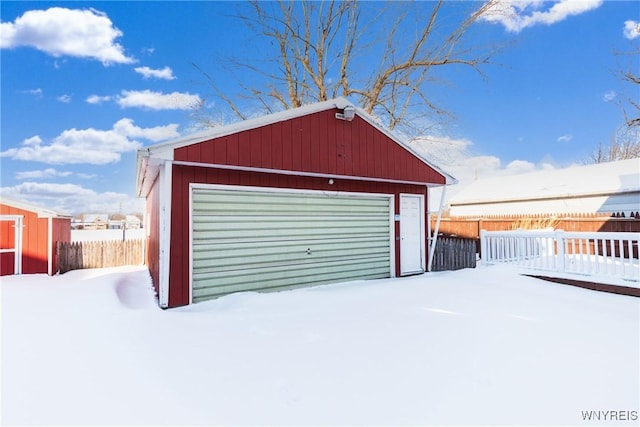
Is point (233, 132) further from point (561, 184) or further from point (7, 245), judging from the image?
point (561, 184)

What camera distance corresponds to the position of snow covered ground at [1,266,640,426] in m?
2.36

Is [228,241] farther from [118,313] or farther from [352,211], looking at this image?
[352,211]

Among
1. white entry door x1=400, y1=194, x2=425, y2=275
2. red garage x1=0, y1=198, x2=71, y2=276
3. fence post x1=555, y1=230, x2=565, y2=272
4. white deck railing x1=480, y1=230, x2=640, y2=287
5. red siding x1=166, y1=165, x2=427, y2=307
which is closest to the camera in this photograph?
red siding x1=166, y1=165, x2=427, y2=307

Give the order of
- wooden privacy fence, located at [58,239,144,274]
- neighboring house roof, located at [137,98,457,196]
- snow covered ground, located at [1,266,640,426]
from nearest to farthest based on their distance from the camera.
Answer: snow covered ground, located at [1,266,640,426]
neighboring house roof, located at [137,98,457,196]
wooden privacy fence, located at [58,239,144,274]

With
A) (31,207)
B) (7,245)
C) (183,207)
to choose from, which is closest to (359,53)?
(183,207)

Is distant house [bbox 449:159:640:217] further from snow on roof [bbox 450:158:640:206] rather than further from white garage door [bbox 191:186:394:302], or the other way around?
white garage door [bbox 191:186:394:302]

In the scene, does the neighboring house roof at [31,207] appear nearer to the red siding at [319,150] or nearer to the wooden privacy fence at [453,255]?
the red siding at [319,150]

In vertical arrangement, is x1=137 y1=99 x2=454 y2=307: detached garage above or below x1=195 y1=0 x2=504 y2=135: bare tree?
below

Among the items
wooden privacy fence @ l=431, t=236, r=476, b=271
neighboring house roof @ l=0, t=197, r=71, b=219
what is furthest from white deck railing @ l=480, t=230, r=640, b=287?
neighboring house roof @ l=0, t=197, r=71, b=219

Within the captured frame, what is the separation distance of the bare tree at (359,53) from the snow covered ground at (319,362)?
1181 centimetres

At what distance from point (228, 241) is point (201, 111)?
13.2m

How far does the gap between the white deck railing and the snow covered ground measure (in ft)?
4.44

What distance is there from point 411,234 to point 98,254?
360 inches

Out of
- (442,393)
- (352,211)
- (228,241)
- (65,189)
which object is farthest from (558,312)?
(65,189)
